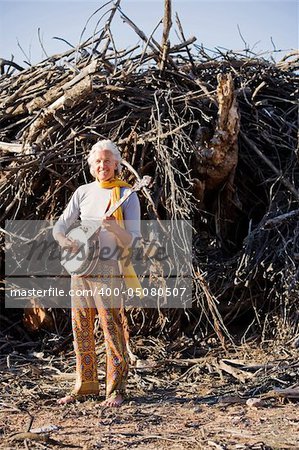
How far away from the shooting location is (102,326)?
13.9ft

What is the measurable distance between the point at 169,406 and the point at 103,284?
85 centimetres

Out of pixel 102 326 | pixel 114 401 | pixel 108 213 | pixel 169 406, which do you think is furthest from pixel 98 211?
pixel 169 406

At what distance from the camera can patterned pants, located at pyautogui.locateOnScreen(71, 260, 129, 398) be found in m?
4.20

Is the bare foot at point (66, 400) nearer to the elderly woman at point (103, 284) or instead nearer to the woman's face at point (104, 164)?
the elderly woman at point (103, 284)

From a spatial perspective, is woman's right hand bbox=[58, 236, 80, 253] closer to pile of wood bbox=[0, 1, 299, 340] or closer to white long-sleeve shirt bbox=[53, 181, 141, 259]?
white long-sleeve shirt bbox=[53, 181, 141, 259]

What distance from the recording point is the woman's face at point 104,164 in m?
4.21

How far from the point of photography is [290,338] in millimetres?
5449

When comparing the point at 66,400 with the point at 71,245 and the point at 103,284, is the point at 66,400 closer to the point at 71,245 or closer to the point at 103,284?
the point at 103,284

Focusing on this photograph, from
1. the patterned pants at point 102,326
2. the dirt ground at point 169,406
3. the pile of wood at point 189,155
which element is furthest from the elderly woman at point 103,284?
the pile of wood at point 189,155

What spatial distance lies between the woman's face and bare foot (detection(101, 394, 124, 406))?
133 centimetres

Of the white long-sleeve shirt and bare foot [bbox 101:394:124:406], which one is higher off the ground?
the white long-sleeve shirt

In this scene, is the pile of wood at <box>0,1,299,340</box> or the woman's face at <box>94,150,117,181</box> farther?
the pile of wood at <box>0,1,299,340</box>

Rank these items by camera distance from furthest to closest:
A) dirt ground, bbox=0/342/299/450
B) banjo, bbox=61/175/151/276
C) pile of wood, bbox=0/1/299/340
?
pile of wood, bbox=0/1/299/340 < banjo, bbox=61/175/151/276 < dirt ground, bbox=0/342/299/450

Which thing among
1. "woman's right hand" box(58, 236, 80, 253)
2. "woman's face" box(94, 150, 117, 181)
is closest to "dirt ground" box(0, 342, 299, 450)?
"woman's right hand" box(58, 236, 80, 253)
